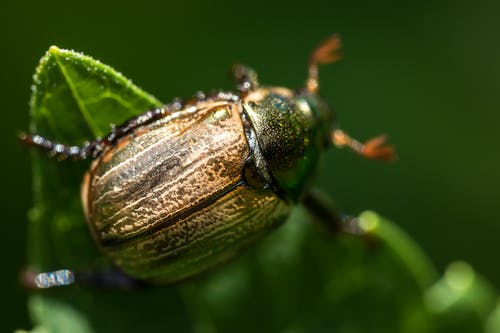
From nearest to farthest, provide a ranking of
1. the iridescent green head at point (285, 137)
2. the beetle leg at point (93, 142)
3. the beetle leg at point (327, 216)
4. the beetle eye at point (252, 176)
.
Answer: the beetle leg at point (93, 142)
the beetle eye at point (252, 176)
the iridescent green head at point (285, 137)
the beetle leg at point (327, 216)

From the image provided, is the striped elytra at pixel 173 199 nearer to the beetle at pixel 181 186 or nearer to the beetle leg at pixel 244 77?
the beetle at pixel 181 186

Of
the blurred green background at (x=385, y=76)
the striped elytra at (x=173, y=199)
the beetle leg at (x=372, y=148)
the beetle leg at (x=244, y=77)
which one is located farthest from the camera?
the blurred green background at (x=385, y=76)

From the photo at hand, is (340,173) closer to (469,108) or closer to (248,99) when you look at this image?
(469,108)

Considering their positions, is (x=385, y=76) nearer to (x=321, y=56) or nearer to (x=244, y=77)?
(x=321, y=56)

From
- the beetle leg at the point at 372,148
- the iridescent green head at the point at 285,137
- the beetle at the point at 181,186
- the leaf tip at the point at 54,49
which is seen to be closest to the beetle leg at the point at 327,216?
the iridescent green head at the point at 285,137

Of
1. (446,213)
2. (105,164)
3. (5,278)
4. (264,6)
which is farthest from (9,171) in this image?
(446,213)

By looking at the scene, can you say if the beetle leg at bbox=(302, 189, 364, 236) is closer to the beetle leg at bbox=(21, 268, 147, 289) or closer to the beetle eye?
the beetle eye

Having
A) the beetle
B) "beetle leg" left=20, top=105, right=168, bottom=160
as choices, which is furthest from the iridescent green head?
"beetle leg" left=20, top=105, right=168, bottom=160

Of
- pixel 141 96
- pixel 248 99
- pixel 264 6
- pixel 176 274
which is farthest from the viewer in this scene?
pixel 264 6
